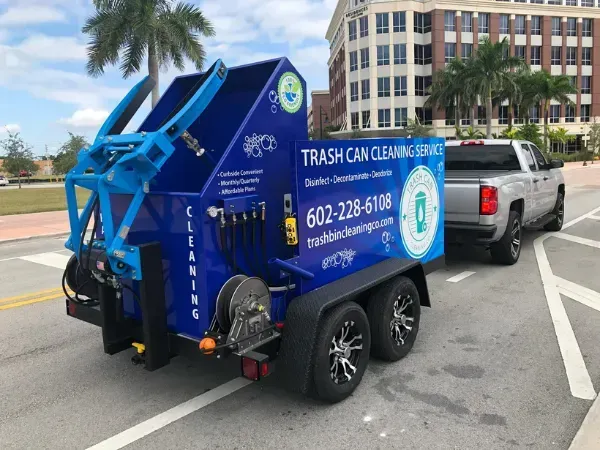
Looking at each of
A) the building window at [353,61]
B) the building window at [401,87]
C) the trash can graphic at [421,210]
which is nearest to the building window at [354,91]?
the building window at [353,61]

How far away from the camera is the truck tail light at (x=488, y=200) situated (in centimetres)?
758

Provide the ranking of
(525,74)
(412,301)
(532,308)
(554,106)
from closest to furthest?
(412,301) < (532,308) < (525,74) < (554,106)

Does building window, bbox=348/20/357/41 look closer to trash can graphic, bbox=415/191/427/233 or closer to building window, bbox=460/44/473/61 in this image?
building window, bbox=460/44/473/61

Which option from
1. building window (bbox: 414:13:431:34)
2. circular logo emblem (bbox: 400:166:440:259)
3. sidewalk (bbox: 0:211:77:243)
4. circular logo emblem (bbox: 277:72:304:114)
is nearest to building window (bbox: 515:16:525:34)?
building window (bbox: 414:13:431:34)

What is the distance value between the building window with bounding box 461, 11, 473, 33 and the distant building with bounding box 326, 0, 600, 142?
0.43 ft

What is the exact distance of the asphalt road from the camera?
138 inches

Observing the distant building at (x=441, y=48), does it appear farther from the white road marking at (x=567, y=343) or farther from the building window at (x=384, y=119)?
the white road marking at (x=567, y=343)

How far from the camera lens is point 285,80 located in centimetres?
399

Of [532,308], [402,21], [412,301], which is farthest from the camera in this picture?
Answer: [402,21]

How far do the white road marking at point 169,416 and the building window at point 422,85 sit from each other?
67.0 m

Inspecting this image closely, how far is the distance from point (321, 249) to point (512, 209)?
560 centimetres

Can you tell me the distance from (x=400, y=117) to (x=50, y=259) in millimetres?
60593

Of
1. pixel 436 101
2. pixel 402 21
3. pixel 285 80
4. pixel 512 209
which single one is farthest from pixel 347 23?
pixel 285 80

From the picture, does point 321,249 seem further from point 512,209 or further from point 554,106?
point 554,106
